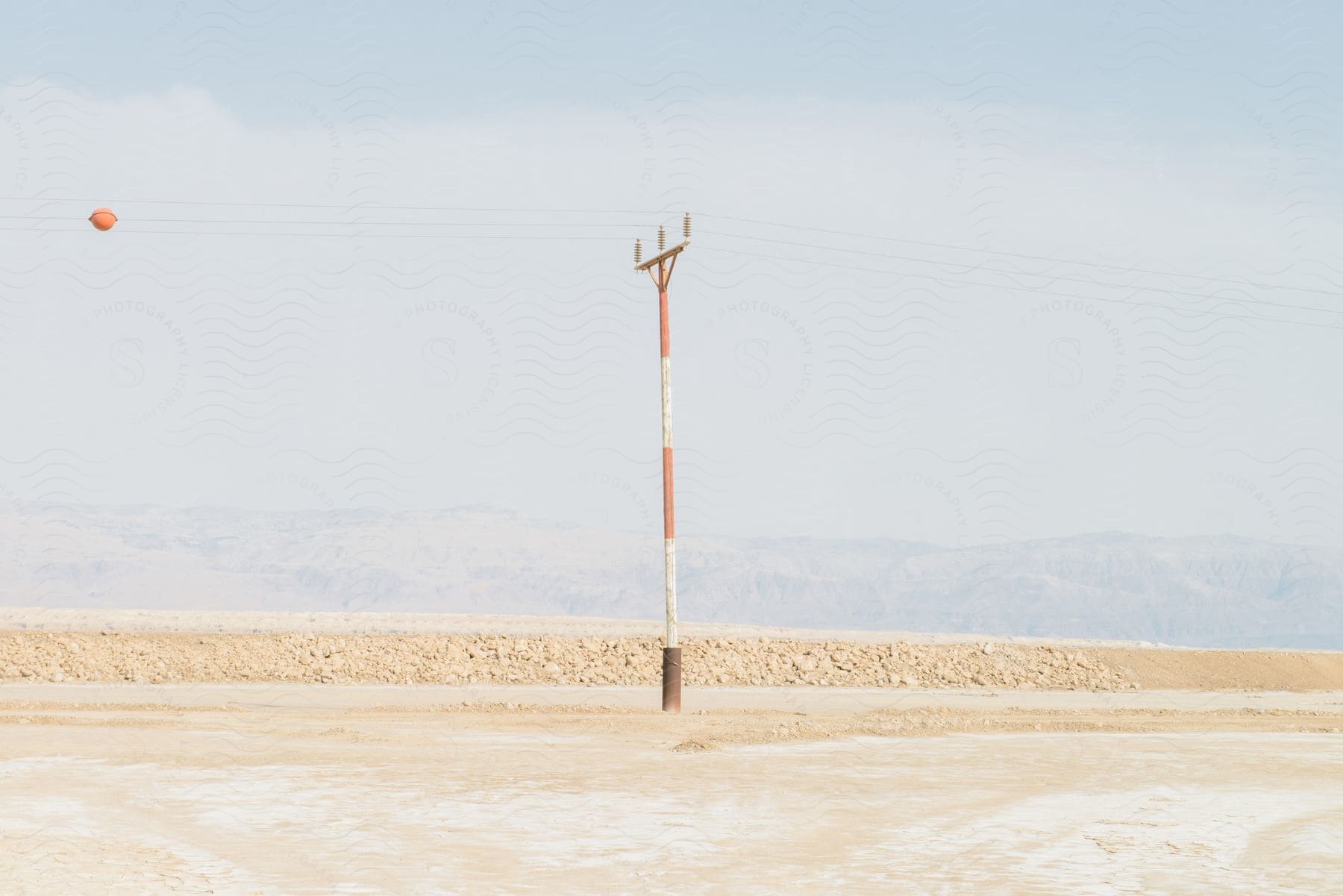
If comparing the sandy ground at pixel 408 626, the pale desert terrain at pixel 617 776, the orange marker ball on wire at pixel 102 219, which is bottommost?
the sandy ground at pixel 408 626

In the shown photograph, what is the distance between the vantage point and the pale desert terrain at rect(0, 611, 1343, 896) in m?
13.3

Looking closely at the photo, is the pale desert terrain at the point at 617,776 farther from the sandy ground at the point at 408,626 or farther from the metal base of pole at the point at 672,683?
the sandy ground at the point at 408,626

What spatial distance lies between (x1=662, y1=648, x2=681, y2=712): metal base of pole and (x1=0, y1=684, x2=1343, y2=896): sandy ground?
0.56 m

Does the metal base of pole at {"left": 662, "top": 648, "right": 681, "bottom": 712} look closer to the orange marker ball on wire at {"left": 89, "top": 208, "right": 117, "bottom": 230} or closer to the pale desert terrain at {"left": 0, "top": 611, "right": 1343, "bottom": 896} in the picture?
the pale desert terrain at {"left": 0, "top": 611, "right": 1343, "bottom": 896}

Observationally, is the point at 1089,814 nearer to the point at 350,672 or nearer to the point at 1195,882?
the point at 1195,882

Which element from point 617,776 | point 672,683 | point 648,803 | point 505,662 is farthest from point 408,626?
point 648,803

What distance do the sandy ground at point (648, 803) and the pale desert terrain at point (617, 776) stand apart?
0.23 feet

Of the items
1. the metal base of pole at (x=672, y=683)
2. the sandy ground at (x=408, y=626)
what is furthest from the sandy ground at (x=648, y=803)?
the sandy ground at (x=408, y=626)

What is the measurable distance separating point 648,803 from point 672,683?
12.2 meters

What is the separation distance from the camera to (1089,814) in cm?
1684

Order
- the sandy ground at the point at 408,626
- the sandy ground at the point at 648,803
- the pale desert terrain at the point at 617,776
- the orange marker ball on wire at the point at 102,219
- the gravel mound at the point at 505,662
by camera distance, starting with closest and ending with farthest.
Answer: the sandy ground at the point at 648,803, the pale desert terrain at the point at 617,776, the orange marker ball on wire at the point at 102,219, the gravel mound at the point at 505,662, the sandy ground at the point at 408,626

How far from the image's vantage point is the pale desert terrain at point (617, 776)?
13289 mm

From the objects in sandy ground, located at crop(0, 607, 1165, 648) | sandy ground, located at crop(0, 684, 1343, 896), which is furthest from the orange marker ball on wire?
sandy ground, located at crop(0, 607, 1165, 648)

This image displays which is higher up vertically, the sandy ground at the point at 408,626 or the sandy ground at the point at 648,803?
the sandy ground at the point at 648,803
